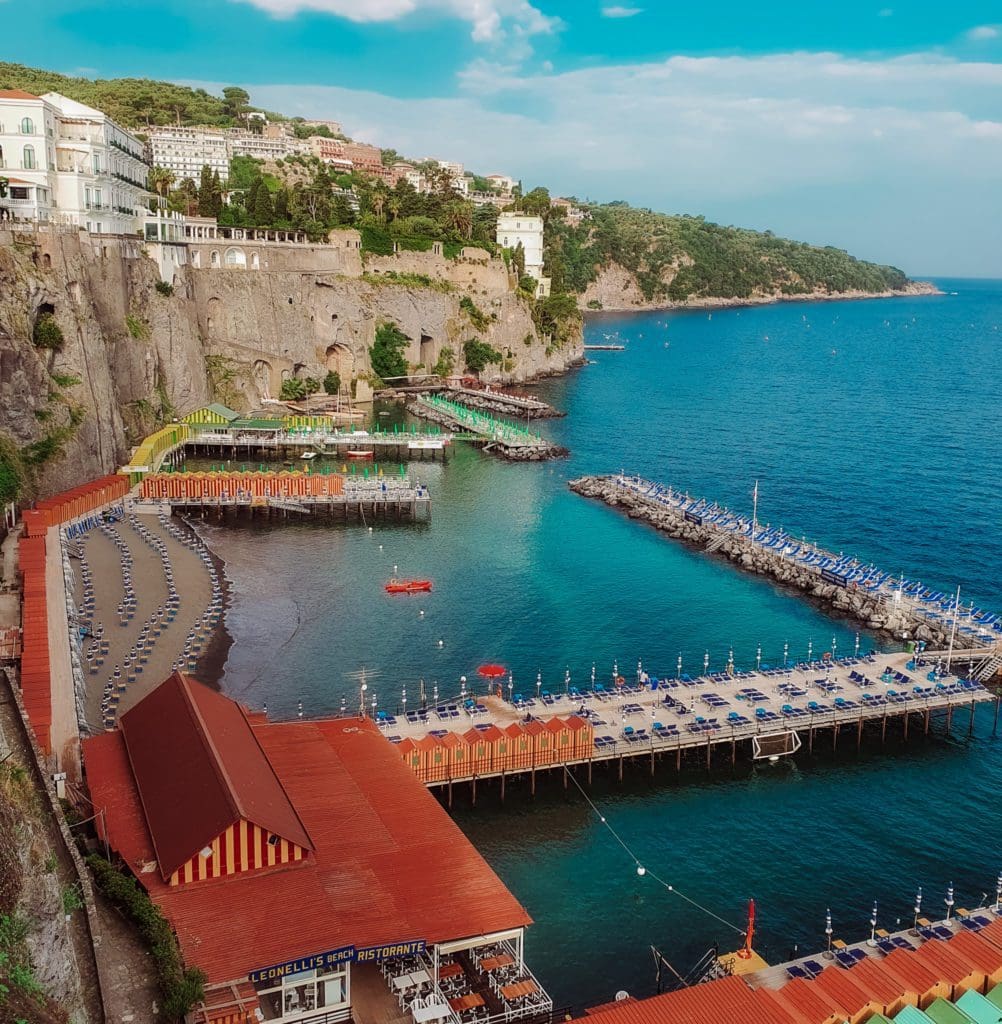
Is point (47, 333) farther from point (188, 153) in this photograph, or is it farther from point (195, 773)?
point (188, 153)

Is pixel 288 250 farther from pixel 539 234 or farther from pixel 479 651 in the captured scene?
pixel 479 651

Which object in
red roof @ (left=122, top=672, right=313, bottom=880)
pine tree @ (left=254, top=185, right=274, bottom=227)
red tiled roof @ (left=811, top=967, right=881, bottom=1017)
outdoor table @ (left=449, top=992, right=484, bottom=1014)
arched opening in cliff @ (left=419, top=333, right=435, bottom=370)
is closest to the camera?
red tiled roof @ (left=811, top=967, right=881, bottom=1017)

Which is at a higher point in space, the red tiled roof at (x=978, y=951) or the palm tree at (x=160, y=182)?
the palm tree at (x=160, y=182)

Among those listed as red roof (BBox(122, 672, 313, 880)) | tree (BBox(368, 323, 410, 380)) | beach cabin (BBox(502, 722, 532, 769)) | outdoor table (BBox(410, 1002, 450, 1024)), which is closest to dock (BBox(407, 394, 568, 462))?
tree (BBox(368, 323, 410, 380))

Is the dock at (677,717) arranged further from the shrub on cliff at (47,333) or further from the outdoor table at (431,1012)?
the shrub on cliff at (47,333)

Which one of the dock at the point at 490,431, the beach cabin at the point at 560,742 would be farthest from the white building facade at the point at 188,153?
the beach cabin at the point at 560,742

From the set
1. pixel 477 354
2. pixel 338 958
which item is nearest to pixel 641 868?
pixel 338 958

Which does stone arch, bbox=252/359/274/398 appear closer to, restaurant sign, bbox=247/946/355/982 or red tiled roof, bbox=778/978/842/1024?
restaurant sign, bbox=247/946/355/982
